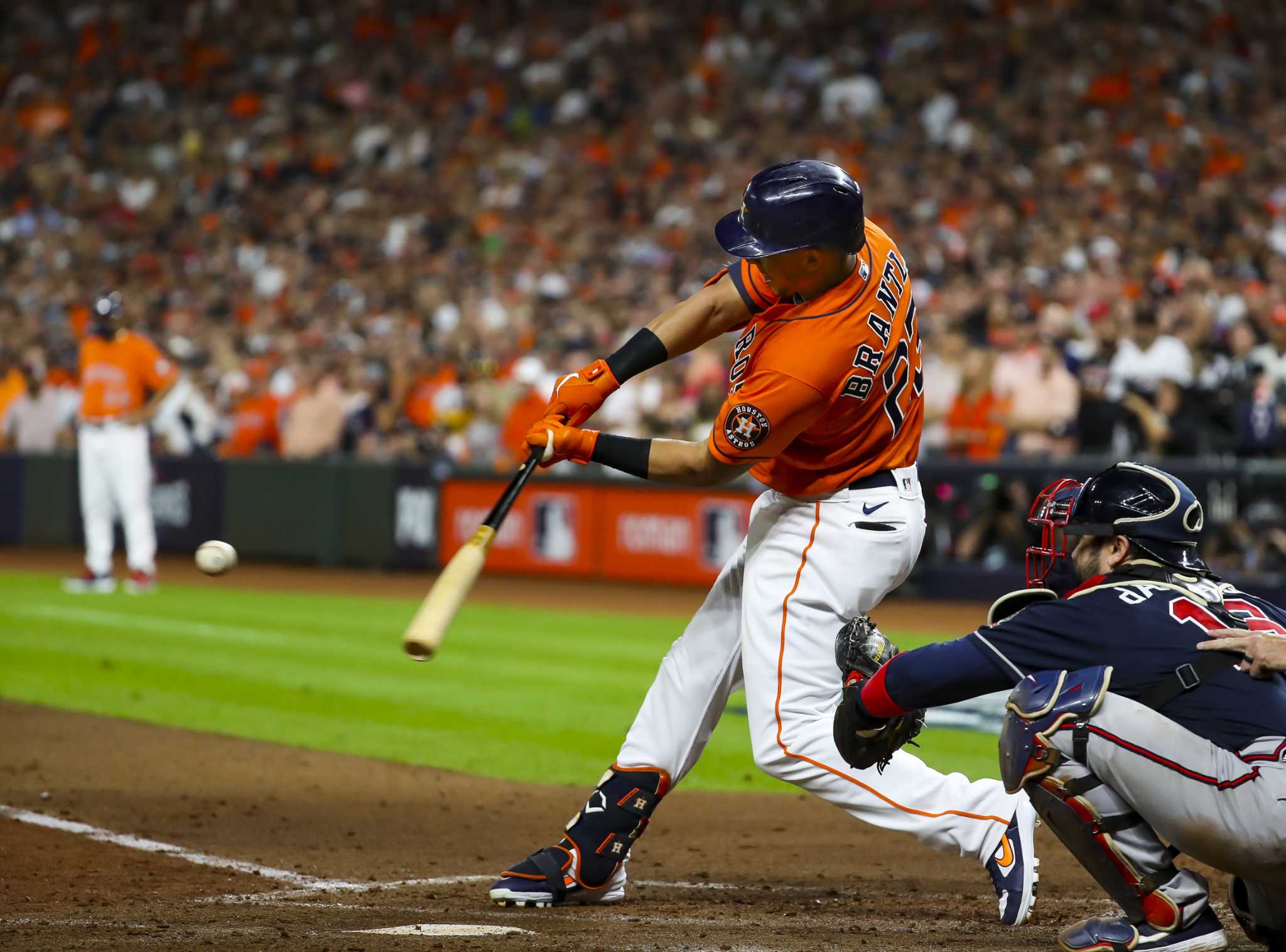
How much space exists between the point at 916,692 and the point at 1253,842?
786 mm

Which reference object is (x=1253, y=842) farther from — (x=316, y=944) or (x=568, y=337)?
(x=568, y=337)

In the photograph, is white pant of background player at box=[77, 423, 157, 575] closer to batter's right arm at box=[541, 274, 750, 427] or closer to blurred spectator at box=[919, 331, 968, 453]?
blurred spectator at box=[919, 331, 968, 453]

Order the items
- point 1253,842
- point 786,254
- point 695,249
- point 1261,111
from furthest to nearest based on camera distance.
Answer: point 695,249 < point 1261,111 < point 786,254 < point 1253,842

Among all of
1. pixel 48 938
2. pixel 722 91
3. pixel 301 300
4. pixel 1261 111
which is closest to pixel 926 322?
pixel 1261 111

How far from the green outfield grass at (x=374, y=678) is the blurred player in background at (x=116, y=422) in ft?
1.95

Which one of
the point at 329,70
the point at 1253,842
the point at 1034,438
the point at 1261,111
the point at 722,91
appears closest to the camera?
the point at 1253,842

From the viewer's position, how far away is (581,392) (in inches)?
179

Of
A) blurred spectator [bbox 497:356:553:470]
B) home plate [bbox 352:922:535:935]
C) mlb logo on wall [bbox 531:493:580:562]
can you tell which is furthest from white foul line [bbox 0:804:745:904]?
blurred spectator [bbox 497:356:553:470]

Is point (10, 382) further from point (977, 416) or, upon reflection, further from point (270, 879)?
point (270, 879)

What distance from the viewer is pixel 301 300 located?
21.4 m

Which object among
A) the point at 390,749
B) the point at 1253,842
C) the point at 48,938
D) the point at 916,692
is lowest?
the point at 390,749

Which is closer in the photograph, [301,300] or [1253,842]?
[1253,842]

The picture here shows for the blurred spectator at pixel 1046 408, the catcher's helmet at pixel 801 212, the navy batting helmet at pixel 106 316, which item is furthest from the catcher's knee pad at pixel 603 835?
the navy batting helmet at pixel 106 316

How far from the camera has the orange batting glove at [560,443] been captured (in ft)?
14.3
